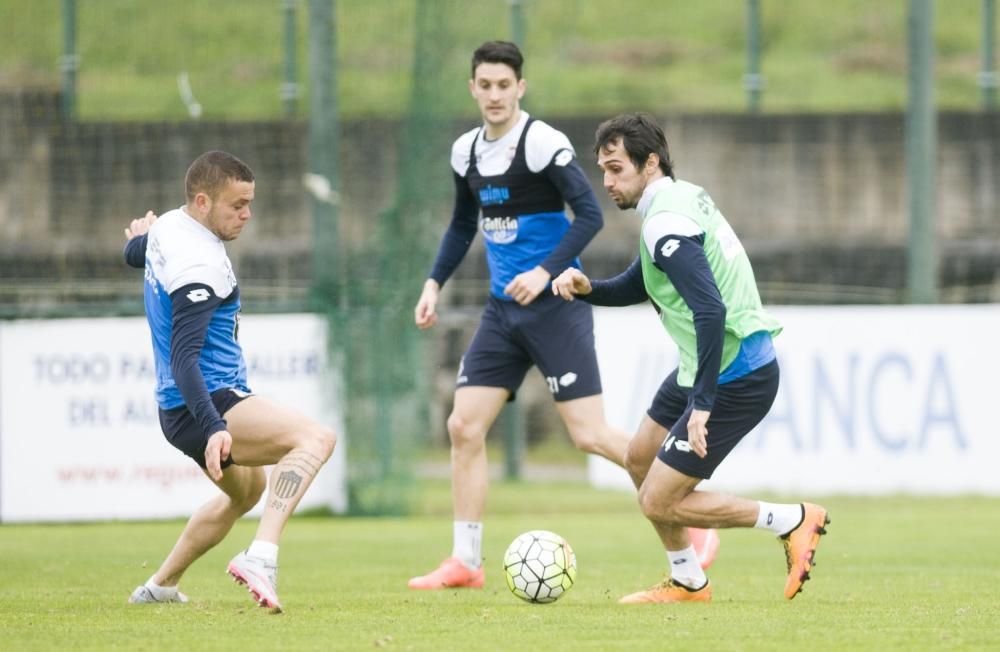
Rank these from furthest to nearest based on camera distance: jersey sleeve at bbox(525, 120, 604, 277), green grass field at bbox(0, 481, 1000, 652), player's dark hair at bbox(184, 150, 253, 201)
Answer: jersey sleeve at bbox(525, 120, 604, 277)
player's dark hair at bbox(184, 150, 253, 201)
green grass field at bbox(0, 481, 1000, 652)

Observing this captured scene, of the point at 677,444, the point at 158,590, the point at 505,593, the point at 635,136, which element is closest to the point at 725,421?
the point at 677,444

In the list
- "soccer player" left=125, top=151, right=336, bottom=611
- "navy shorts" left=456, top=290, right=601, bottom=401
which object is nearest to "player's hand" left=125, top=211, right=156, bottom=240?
"soccer player" left=125, top=151, right=336, bottom=611

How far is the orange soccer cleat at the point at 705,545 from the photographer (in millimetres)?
8266

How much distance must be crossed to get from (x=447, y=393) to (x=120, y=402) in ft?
15.4

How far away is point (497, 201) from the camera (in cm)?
873

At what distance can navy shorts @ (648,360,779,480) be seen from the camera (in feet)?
23.3

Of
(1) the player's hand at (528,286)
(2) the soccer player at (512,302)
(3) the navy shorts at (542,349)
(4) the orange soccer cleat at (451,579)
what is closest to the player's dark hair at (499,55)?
(2) the soccer player at (512,302)

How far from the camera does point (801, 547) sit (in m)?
7.27

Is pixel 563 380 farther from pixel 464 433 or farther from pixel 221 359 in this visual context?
pixel 221 359

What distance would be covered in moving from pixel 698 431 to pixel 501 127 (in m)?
2.62

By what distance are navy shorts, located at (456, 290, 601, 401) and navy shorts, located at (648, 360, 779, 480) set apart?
1.55 metres

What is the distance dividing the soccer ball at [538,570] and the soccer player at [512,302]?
3.52ft

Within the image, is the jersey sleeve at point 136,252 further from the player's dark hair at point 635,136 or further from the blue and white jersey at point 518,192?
the player's dark hair at point 635,136

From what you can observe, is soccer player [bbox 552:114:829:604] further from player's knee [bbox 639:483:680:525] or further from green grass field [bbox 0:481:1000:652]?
green grass field [bbox 0:481:1000:652]
